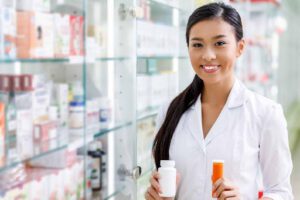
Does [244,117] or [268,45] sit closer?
[244,117]

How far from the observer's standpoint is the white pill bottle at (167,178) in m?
1.82

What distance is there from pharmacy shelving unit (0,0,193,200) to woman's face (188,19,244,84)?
0.78 m

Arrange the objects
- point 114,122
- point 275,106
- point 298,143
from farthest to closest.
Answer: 1. point 298,143
2. point 114,122
3. point 275,106

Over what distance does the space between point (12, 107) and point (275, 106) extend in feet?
3.67

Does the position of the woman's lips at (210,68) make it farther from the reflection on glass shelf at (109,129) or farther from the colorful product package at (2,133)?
the reflection on glass shelf at (109,129)

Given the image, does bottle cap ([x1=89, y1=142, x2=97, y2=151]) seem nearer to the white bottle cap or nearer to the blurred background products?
the blurred background products

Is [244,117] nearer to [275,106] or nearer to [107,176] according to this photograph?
[275,106]

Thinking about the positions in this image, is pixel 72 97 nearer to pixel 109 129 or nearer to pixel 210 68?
pixel 109 129

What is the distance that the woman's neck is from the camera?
1.98 meters

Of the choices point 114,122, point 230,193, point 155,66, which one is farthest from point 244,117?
point 155,66

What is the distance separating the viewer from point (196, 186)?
1896 mm

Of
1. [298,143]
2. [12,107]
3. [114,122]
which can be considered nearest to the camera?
[12,107]

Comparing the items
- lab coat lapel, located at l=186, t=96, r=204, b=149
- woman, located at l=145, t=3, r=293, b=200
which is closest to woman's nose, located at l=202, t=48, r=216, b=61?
woman, located at l=145, t=3, r=293, b=200

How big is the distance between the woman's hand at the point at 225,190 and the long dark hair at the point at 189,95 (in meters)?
0.31
